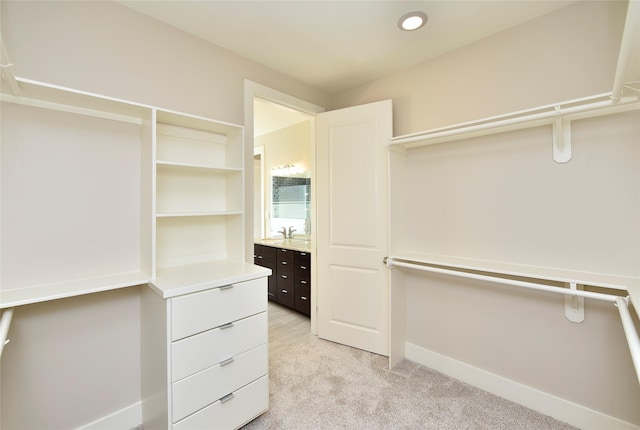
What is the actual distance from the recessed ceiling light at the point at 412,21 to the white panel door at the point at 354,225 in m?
A: 0.61

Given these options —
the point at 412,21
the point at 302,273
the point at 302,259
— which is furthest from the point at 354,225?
the point at 412,21

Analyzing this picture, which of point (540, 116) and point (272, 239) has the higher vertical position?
point (540, 116)

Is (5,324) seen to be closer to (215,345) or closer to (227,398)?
(215,345)

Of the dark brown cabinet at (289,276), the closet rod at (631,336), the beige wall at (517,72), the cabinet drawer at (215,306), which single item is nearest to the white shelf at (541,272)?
the closet rod at (631,336)

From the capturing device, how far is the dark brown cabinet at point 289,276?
3.41 metres

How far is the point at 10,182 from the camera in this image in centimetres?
142

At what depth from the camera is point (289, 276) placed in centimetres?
365

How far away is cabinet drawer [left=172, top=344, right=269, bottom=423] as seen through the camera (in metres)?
1.44

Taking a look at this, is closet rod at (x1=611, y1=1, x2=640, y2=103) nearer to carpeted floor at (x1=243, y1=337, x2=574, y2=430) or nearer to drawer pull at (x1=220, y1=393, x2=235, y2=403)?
carpeted floor at (x1=243, y1=337, x2=574, y2=430)

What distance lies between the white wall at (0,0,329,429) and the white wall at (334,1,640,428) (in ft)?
6.26

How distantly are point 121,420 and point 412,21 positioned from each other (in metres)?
3.13

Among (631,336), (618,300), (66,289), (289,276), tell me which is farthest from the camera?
(289,276)

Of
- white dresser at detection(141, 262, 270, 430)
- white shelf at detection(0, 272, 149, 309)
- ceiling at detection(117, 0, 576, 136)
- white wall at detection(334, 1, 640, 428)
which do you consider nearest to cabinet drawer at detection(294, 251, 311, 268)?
white wall at detection(334, 1, 640, 428)

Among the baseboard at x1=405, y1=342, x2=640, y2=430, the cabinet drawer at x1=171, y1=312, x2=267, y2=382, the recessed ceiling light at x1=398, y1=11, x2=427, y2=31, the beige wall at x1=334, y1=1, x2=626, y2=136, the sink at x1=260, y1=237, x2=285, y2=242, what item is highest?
the recessed ceiling light at x1=398, y1=11, x2=427, y2=31
